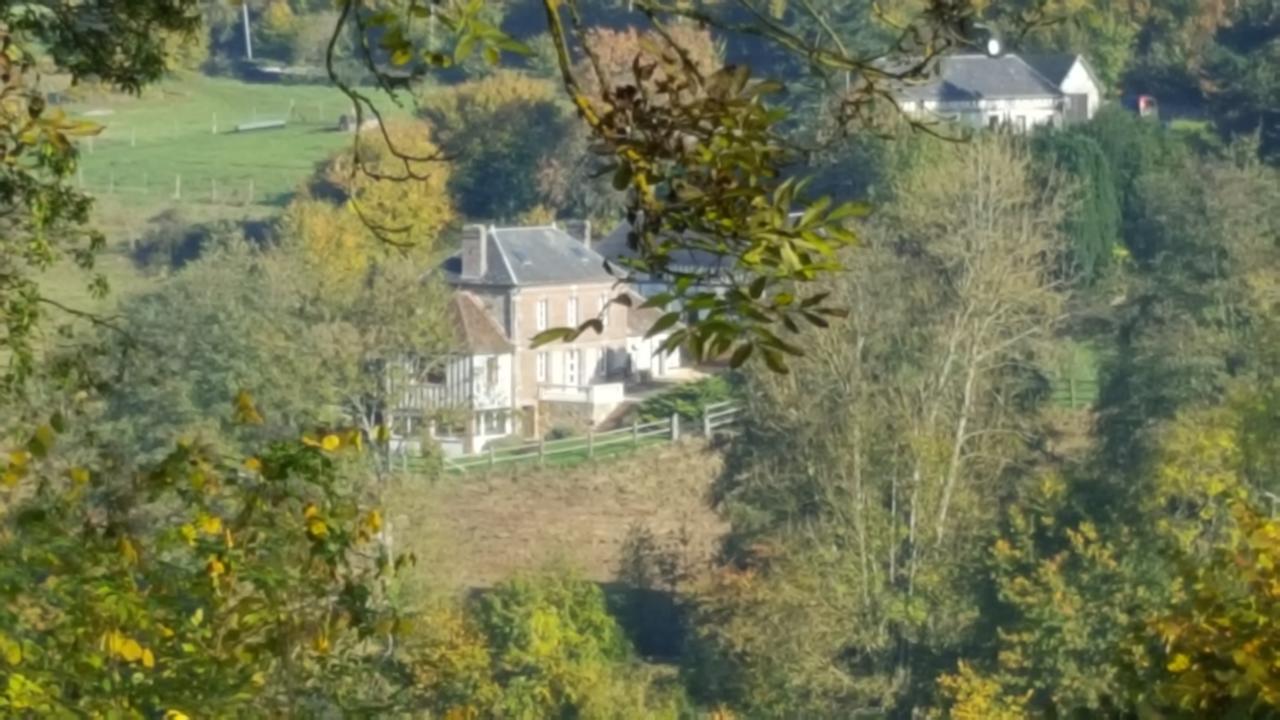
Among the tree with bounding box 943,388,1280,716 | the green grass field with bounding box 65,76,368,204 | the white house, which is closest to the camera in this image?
the tree with bounding box 943,388,1280,716

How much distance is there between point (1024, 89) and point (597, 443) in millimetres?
16068

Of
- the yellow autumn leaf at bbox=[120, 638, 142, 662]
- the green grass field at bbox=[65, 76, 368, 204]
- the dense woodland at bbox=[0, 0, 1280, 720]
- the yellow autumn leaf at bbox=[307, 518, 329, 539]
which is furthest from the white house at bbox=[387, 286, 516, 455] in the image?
the yellow autumn leaf at bbox=[120, 638, 142, 662]

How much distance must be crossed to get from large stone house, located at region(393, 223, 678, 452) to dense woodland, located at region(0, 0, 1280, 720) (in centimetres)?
132

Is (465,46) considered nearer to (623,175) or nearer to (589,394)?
(623,175)

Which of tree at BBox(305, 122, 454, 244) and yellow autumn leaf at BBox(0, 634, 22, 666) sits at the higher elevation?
yellow autumn leaf at BBox(0, 634, 22, 666)

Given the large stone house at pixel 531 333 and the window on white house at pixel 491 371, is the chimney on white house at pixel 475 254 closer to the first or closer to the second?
the large stone house at pixel 531 333

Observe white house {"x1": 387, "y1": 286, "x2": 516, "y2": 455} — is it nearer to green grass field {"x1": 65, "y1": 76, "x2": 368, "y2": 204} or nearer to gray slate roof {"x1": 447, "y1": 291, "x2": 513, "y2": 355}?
gray slate roof {"x1": 447, "y1": 291, "x2": 513, "y2": 355}

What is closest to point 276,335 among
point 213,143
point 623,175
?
point 213,143

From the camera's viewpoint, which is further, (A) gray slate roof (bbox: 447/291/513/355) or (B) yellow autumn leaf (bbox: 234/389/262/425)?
(A) gray slate roof (bbox: 447/291/513/355)

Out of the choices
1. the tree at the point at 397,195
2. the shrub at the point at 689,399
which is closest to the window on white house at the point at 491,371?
the tree at the point at 397,195

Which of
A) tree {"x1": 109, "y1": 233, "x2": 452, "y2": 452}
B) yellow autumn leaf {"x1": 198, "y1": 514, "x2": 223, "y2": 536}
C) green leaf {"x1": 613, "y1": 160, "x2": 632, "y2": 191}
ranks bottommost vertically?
tree {"x1": 109, "y1": 233, "x2": 452, "y2": 452}

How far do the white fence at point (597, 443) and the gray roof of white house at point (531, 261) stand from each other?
306 cm

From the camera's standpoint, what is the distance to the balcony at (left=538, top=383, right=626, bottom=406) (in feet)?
102

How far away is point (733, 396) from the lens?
26.8 metres
